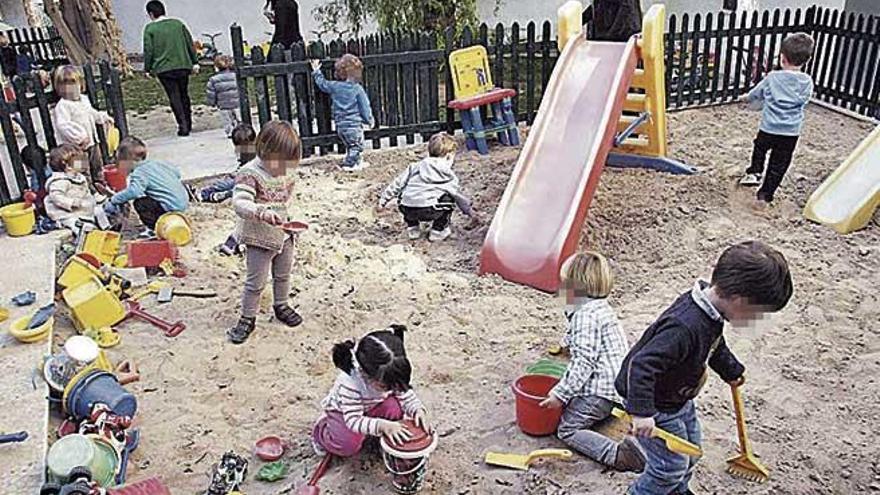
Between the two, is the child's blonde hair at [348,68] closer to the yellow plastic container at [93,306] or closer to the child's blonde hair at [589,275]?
the yellow plastic container at [93,306]

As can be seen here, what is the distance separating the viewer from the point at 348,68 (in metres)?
7.93

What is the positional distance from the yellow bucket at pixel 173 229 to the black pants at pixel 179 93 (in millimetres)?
3797

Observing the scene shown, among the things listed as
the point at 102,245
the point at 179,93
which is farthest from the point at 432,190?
the point at 179,93

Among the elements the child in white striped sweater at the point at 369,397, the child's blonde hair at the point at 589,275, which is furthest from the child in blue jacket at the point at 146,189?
the child's blonde hair at the point at 589,275

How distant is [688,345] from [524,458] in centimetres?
122

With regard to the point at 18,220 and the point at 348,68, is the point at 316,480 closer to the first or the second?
the point at 18,220

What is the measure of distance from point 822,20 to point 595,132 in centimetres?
583

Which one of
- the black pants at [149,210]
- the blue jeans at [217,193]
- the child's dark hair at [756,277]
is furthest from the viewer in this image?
the blue jeans at [217,193]

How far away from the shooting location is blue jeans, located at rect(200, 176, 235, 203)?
7203 mm

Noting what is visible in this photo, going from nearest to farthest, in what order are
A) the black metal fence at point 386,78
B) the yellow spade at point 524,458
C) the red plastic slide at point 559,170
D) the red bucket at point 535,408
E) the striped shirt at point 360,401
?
the striped shirt at point 360,401
the yellow spade at point 524,458
the red bucket at point 535,408
the red plastic slide at point 559,170
the black metal fence at point 386,78

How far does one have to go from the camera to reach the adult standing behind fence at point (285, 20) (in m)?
9.40

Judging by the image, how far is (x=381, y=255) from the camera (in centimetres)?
595

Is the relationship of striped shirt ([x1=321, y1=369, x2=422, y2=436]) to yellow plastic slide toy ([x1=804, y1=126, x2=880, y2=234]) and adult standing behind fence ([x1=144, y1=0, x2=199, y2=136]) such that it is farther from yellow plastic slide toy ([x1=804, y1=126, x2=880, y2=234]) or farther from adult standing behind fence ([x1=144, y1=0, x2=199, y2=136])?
adult standing behind fence ([x1=144, y1=0, x2=199, y2=136])

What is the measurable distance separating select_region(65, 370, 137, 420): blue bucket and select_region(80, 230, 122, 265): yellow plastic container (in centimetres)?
201
